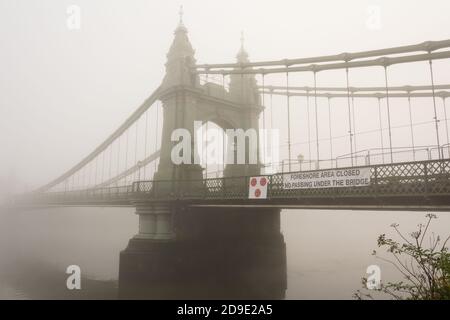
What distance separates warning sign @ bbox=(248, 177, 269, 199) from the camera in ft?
49.3

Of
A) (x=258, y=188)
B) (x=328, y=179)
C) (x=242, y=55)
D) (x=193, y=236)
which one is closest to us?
(x=328, y=179)

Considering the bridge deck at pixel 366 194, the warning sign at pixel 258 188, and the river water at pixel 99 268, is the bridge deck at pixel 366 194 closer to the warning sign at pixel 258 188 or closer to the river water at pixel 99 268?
the warning sign at pixel 258 188

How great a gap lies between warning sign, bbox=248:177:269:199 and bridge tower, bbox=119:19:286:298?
492 centimetres

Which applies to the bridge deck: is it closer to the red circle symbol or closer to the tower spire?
the red circle symbol

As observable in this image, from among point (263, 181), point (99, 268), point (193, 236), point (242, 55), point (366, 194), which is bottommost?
point (99, 268)

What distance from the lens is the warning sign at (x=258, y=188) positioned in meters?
15.0

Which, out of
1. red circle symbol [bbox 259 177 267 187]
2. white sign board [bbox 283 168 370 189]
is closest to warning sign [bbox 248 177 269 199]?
red circle symbol [bbox 259 177 267 187]

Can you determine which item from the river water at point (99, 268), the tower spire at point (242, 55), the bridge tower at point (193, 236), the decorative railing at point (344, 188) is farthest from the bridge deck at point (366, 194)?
the tower spire at point (242, 55)

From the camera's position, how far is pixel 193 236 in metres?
21.2

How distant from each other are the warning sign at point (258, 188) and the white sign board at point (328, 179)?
100 centimetres

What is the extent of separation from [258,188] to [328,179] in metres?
3.50

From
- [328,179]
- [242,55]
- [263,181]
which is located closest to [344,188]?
[328,179]

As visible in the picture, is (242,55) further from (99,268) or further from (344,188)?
(99,268)
